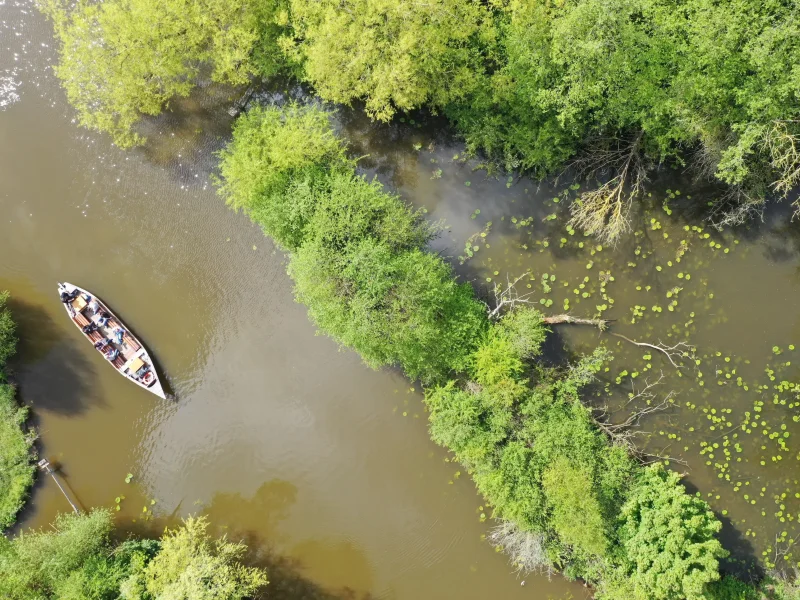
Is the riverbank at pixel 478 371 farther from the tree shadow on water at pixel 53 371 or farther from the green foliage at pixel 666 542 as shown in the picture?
the tree shadow on water at pixel 53 371

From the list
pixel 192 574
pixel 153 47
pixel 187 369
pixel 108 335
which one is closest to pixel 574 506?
pixel 192 574

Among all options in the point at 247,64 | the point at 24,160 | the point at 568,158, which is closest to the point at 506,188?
the point at 568,158

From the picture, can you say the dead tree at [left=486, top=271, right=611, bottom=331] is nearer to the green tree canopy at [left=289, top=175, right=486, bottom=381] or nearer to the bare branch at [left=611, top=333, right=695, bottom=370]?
the green tree canopy at [left=289, top=175, right=486, bottom=381]

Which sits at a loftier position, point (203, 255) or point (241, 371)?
point (203, 255)

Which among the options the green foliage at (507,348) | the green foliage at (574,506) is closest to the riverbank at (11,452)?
the green foliage at (507,348)

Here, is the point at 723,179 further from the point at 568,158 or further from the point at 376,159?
the point at 376,159
